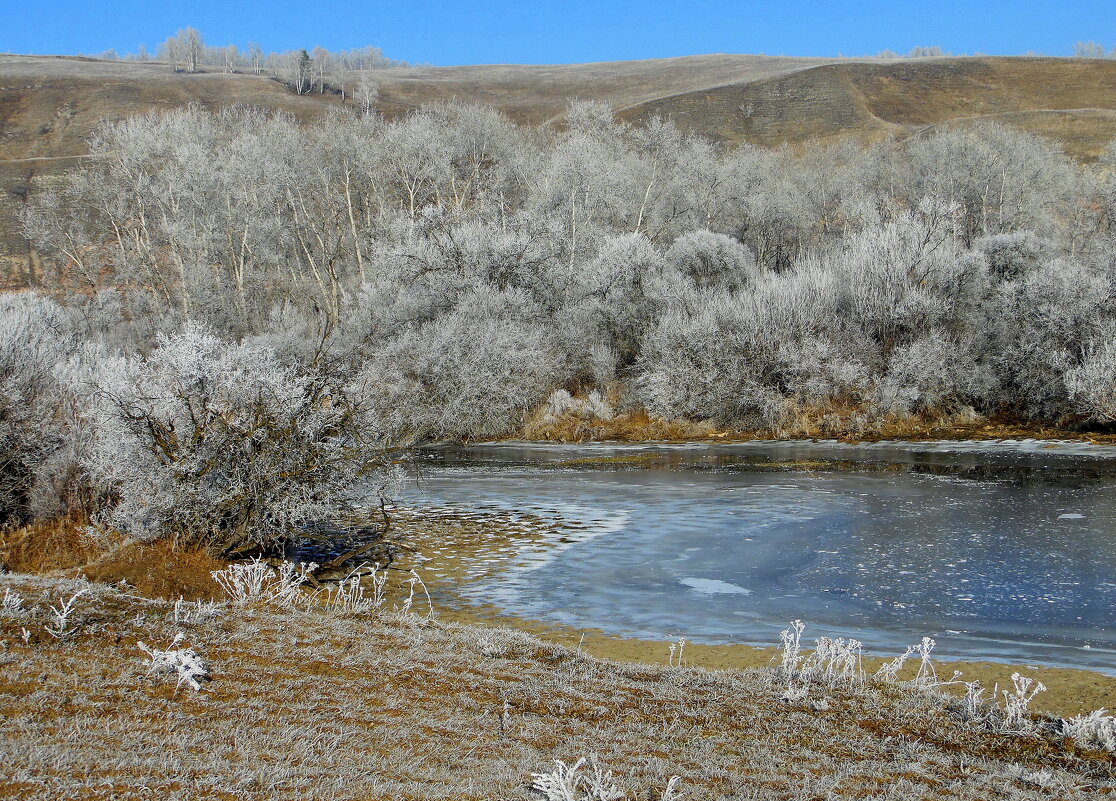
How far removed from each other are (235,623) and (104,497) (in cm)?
719

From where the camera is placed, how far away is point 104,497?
1385cm

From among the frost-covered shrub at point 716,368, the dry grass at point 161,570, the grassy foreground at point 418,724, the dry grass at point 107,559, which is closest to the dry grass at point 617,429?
the frost-covered shrub at point 716,368

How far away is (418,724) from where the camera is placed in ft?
19.2

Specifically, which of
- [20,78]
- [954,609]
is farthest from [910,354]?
[20,78]

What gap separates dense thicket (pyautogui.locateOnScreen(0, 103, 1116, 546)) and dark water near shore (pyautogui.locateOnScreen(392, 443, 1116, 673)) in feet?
16.8

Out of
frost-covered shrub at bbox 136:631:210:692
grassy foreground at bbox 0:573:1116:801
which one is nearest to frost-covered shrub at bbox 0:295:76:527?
grassy foreground at bbox 0:573:1116:801

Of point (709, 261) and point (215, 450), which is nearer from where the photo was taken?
point (215, 450)

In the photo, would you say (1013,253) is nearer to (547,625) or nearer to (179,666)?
(547,625)

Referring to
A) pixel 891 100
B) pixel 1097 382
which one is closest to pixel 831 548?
pixel 1097 382

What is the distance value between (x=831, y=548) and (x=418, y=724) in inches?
450

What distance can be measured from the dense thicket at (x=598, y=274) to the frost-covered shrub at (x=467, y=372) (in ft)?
0.33

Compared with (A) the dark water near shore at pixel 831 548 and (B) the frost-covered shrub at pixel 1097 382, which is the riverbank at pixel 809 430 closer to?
(B) the frost-covered shrub at pixel 1097 382

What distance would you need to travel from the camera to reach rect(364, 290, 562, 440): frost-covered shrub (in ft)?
113

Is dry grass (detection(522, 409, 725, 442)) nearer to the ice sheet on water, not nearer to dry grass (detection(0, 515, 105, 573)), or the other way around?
the ice sheet on water
